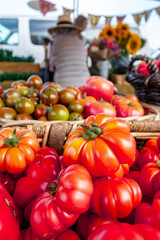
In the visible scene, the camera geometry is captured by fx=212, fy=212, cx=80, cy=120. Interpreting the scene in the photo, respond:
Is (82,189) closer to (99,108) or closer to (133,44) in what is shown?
(99,108)

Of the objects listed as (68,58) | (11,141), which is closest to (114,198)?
(11,141)

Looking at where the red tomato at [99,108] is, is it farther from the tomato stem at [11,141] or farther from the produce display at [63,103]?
the tomato stem at [11,141]

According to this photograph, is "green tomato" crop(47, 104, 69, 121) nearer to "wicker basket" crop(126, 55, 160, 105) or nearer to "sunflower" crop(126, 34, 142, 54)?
"wicker basket" crop(126, 55, 160, 105)

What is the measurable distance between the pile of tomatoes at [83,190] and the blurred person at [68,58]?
3003mm

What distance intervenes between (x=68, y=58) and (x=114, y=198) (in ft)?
11.9

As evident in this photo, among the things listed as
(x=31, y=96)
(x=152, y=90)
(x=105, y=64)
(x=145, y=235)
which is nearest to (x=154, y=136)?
(x=152, y=90)

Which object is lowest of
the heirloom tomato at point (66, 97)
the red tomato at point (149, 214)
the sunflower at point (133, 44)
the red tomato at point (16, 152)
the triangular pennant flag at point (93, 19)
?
the red tomato at point (149, 214)

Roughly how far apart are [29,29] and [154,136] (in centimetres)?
521

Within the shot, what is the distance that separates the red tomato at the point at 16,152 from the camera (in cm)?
75

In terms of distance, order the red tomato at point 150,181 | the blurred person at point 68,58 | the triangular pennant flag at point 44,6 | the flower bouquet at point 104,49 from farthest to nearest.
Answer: the triangular pennant flag at point 44,6
the flower bouquet at point 104,49
the blurred person at point 68,58
the red tomato at point 150,181

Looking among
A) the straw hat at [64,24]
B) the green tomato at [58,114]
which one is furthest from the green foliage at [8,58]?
the green tomato at [58,114]

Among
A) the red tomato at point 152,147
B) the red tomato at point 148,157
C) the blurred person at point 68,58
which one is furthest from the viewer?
the blurred person at point 68,58

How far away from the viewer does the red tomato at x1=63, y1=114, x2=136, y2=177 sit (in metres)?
0.63

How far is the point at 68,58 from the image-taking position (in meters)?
3.95
